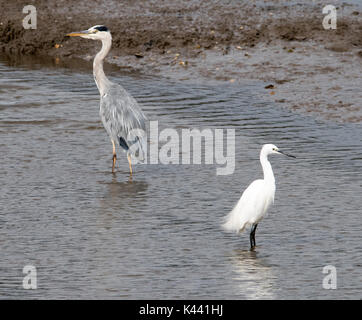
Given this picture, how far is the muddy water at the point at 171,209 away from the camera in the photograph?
8.48 meters

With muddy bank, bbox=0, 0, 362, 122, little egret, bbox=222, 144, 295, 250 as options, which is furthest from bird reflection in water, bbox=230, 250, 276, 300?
muddy bank, bbox=0, 0, 362, 122

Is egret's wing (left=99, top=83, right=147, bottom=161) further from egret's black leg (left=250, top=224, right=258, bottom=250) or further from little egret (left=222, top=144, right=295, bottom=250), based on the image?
egret's black leg (left=250, top=224, right=258, bottom=250)

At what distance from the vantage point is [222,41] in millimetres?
20922

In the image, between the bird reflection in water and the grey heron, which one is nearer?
the bird reflection in water

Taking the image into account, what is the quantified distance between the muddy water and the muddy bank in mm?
1520

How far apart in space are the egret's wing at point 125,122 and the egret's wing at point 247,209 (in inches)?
133

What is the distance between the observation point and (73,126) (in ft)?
49.3

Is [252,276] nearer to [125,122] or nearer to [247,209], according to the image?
[247,209]

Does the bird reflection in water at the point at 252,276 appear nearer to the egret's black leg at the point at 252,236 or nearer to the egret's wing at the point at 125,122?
the egret's black leg at the point at 252,236

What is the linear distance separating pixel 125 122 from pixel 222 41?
27.9 feet

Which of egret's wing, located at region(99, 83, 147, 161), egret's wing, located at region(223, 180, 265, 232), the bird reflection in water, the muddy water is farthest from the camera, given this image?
egret's wing, located at region(99, 83, 147, 161)

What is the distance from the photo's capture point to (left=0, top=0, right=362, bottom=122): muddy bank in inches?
712

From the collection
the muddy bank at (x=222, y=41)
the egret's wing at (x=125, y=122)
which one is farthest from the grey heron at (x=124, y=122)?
the muddy bank at (x=222, y=41)

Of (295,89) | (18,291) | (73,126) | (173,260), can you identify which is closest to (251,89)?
(295,89)
